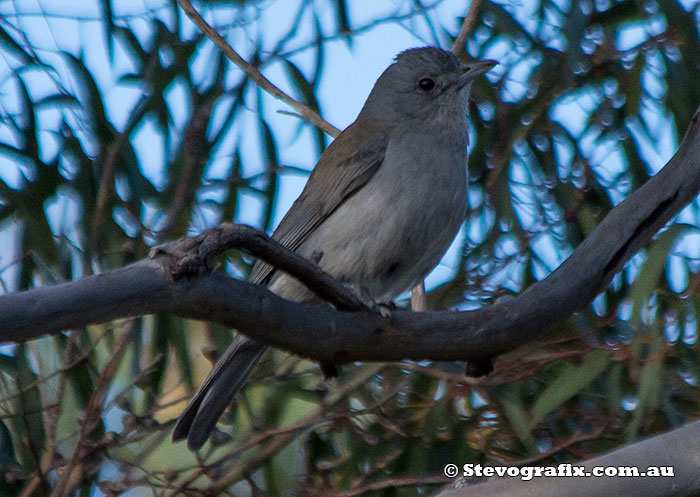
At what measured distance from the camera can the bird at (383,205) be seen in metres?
3.34

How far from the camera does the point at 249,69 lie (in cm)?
400

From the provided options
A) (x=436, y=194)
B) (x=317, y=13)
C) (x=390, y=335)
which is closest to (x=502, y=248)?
(x=436, y=194)

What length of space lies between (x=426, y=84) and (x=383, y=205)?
0.72 meters

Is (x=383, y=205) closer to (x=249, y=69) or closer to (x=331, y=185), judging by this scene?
(x=331, y=185)

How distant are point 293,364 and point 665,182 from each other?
5.40ft

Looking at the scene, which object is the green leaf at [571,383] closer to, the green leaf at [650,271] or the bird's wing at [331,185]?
the green leaf at [650,271]

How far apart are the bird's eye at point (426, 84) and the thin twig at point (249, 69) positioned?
1.44ft

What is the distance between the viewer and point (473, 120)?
4.25m

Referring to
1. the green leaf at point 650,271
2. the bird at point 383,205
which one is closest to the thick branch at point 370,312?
the green leaf at point 650,271

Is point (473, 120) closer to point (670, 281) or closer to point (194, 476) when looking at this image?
point (670, 281)

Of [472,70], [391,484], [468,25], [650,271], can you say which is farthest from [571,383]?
[468,25]

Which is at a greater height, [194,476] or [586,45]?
[586,45]

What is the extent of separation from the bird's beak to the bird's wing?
1.16 ft

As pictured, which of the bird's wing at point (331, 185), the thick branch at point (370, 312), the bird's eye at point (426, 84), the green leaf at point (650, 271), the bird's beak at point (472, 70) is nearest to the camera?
the thick branch at point (370, 312)
